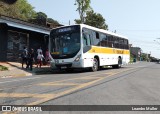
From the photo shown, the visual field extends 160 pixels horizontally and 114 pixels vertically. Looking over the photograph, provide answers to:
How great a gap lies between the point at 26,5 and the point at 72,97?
82038 mm

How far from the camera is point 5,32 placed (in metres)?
25.3

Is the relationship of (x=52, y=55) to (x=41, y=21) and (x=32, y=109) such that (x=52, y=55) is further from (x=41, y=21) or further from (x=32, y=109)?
(x=41, y=21)

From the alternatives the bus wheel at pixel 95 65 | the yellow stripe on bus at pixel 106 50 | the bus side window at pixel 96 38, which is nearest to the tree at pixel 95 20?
the yellow stripe on bus at pixel 106 50

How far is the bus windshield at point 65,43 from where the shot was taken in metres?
21.9

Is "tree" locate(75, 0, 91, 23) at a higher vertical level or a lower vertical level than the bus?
higher

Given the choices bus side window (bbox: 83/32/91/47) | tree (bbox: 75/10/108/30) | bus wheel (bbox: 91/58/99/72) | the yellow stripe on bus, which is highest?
tree (bbox: 75/10/108/30)

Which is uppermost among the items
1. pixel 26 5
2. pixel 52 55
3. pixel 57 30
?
pixel 26 5

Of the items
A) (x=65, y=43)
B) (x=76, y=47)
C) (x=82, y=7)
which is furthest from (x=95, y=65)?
(x=82, y=7)

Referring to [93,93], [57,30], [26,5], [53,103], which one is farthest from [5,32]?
[26,5]

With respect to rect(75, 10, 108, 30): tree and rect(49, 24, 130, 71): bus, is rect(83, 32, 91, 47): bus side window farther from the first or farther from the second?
rect(75, 10, 108, 30): tree

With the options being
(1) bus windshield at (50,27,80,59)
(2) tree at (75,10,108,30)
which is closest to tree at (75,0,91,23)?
(2) tree at (75,10,108,30)

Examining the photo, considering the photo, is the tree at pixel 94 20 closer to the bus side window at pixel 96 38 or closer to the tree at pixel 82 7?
the tree at pixel 82 7

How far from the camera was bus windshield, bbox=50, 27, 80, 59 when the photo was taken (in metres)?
21.9

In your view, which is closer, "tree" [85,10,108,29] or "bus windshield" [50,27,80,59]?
"bus windshield" [50,27,80,59]
